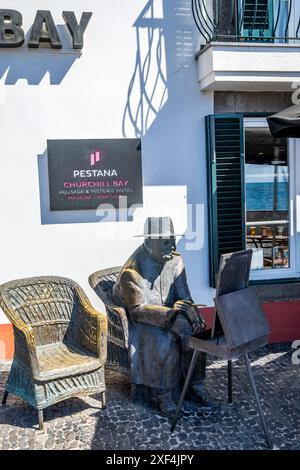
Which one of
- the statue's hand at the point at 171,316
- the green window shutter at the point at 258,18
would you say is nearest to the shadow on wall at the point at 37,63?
the green window shutter at the point at 258,18

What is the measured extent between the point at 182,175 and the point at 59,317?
212 centimetres

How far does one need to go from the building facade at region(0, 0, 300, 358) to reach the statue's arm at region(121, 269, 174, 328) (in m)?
1.42

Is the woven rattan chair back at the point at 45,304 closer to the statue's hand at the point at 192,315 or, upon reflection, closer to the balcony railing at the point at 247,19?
the statue's hand at the point at 192,315

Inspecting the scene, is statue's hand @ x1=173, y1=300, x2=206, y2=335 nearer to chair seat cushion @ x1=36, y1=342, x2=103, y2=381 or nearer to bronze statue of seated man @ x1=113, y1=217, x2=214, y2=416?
bronze statue of seated man @ x1=113, y1=217, x2=214, y2=416

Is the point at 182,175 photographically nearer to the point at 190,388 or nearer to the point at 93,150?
the point at 93,150

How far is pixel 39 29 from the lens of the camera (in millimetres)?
4812

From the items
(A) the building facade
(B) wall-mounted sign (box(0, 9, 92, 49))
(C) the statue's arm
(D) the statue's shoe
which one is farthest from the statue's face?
(B) wall-mounted sign (box(0, 9, 92, 49))

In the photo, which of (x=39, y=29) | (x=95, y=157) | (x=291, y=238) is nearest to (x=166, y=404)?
(x=95, y=157)

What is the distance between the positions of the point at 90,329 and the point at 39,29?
121 inches

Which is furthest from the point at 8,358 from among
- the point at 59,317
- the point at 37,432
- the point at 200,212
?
the point at 200,212

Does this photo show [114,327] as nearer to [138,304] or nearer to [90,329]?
[90,329]

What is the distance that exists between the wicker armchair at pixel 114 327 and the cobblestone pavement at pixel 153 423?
0.32 m

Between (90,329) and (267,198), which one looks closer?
(90,329)

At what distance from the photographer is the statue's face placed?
3.80 meters
